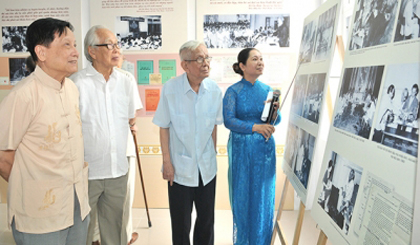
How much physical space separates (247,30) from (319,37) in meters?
1.70

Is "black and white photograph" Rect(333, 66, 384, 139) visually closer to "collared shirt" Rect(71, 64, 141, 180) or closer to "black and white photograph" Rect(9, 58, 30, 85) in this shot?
"collared shirt" Rect(71, 64, 141, 180)

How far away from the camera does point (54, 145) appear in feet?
4.67

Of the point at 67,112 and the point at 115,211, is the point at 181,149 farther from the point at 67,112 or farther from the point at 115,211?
the point at 67,112

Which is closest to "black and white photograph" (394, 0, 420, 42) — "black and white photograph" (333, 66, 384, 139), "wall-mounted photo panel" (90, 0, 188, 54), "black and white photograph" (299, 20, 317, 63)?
"black and white photograph" (333, 66, 384, 139)

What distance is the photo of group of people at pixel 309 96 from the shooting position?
163 cm

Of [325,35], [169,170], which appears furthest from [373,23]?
[169,170]

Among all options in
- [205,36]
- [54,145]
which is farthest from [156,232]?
[205,36]

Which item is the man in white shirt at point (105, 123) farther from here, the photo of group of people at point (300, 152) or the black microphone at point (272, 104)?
the photo of group of people at point (300, 152)

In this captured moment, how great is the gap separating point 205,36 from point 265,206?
198cm

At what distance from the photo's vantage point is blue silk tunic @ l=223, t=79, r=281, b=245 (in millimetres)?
2256

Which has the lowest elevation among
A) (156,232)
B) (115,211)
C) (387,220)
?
(156,232)

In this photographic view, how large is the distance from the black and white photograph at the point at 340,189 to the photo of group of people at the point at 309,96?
416 millimetres

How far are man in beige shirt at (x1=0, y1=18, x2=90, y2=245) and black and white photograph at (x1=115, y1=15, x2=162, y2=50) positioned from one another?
193 cm

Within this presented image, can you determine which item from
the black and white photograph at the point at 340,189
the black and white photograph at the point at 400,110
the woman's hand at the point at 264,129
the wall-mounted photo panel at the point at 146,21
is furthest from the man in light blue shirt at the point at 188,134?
the wall-mounted photo panel at the point at 146,21
